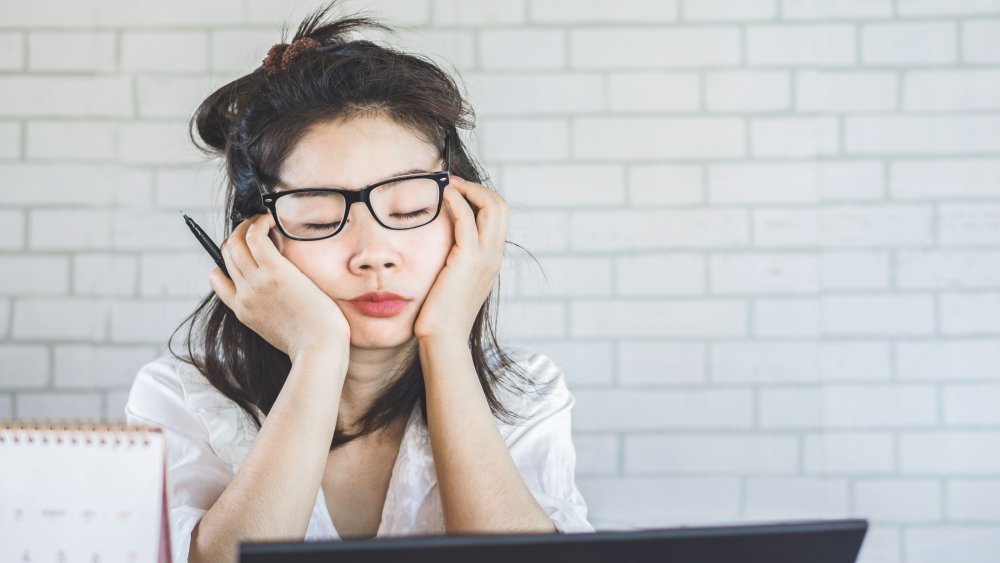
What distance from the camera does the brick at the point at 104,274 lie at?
2445 mm

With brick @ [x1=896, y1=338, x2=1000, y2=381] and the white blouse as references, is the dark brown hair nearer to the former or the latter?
the white blouse

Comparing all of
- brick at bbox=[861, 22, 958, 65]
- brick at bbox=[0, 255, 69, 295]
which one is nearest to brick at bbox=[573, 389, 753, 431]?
brick at bbox=[861, 22, 958, 65]

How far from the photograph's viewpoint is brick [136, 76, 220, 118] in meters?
2.44

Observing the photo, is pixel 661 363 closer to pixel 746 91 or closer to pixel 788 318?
pixel 788 318

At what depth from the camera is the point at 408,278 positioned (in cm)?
130

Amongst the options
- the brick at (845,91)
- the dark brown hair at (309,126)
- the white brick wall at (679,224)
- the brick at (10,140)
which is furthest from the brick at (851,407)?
the brick at (10,140)

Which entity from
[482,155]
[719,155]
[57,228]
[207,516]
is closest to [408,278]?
[207,516]

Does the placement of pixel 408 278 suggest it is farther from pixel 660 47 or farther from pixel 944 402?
pixel 944 402

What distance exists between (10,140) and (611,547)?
8.00 ft

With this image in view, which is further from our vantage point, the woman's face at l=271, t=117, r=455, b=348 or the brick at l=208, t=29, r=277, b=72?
the brick at l=208, t=29, r=277, b=72

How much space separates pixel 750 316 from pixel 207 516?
1799mm

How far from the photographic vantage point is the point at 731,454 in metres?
2.51

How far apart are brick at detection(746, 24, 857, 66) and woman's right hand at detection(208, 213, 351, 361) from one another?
1.65 m

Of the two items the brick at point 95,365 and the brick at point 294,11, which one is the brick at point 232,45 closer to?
the brick at point 294,11
